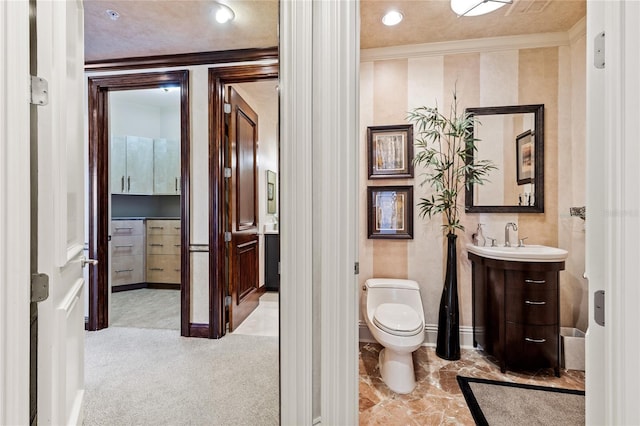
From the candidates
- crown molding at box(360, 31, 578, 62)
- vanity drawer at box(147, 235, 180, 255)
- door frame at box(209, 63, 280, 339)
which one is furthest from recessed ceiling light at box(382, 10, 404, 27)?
vanity drawer at box(147, 235, 180, 255)

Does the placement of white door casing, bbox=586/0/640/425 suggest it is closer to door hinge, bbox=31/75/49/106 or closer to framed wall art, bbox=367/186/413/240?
door hinge, bbox=31/75/49/106

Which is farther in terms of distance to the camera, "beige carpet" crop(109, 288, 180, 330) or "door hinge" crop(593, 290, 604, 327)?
"beige carpet" crop(109, 288, 180, 330)

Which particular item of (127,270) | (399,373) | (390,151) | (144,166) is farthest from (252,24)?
(127,270)

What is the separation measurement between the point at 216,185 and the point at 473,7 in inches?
92.4

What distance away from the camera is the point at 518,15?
85.6 inches

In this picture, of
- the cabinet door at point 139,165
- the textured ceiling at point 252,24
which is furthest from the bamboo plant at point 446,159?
the cabinet door at point 139,165

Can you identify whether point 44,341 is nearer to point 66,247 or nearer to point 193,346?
point 66,247

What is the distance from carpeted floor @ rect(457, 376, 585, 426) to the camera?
165cm

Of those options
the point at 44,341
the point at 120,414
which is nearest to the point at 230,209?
the point at 120,414

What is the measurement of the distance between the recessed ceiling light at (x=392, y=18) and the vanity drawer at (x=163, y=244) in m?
3.82

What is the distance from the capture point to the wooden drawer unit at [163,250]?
436cm

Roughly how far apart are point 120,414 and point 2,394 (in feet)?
3.26

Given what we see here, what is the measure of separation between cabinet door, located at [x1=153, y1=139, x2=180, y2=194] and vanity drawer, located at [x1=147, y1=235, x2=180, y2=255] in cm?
68

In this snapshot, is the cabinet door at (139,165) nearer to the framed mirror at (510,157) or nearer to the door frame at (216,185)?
the door frame at (216,185)
